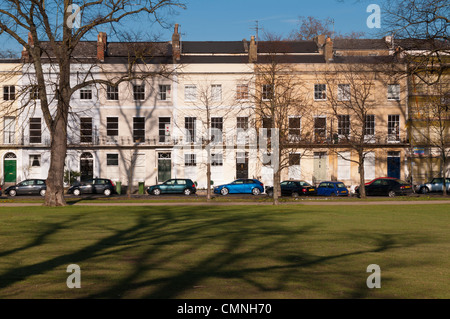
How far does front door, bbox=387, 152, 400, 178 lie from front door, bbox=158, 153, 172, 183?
21200 mm

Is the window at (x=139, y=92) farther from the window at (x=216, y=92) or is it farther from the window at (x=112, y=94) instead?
the window at (x=216, y=92)

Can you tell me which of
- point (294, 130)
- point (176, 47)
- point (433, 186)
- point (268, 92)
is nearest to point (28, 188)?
point (176, 47)

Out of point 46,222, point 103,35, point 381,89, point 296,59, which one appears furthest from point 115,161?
point 46,222

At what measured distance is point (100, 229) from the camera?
19953mm

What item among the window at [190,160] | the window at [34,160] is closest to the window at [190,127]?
the window at [190,160]

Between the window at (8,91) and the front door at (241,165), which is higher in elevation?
the window at (8,91)

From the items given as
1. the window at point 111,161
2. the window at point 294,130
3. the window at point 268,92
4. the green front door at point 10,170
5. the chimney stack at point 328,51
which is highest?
the chimney stack at point 328,51

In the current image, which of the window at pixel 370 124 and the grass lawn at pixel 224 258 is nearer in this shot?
the grass lawn at pixel 224 258

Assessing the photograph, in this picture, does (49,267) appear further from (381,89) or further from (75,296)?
(381,89)

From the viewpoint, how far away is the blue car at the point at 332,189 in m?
50.5

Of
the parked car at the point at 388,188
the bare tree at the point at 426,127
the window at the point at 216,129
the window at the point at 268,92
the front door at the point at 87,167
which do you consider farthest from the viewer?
the bare tree at the point at 426,127

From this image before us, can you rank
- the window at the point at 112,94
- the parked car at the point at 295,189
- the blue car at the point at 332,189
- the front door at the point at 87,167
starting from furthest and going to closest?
1. the window at the point at 112,94
2. the front door at the point at 87,167
3. the blue car at the point at 332,189
4. the parked car at the point at 295,189

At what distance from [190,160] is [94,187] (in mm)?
10139

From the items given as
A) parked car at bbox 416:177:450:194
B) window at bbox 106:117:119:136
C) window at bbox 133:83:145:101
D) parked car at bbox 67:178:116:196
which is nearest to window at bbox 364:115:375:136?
parked car at bbox 416:177:450:194
